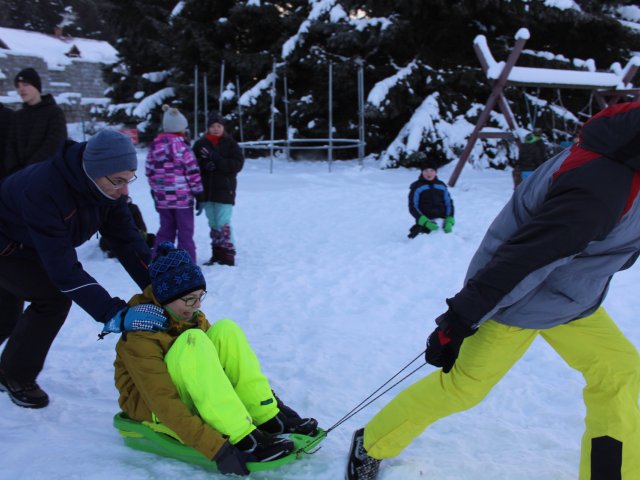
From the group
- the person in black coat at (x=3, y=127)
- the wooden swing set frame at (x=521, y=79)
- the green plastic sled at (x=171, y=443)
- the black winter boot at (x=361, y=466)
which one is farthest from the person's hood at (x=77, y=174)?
the wooden swing set frame at (x=521, y=79)

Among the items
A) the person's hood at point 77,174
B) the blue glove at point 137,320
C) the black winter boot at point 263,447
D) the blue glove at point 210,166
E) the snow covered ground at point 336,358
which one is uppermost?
the person's hood at point 77,174

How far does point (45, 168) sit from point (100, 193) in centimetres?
30

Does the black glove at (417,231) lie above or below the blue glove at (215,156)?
below

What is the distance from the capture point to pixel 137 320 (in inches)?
89.9

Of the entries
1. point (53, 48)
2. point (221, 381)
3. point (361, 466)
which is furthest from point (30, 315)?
point (53, 48)

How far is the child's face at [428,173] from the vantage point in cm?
681

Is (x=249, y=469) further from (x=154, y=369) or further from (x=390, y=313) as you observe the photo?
(x=390, y=313)

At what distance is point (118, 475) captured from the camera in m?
2.25

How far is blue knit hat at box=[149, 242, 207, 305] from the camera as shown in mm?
2389

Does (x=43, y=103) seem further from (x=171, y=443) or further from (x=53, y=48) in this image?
(x=53, y=48)

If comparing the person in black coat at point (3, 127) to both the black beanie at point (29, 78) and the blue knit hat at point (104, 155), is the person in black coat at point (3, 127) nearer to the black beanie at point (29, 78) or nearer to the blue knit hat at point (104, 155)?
the black beanie at point (29, 78)

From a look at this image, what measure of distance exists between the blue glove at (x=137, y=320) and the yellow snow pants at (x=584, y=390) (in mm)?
1039

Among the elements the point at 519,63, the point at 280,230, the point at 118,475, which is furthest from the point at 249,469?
the point at 519,63

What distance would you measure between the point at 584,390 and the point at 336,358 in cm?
189
